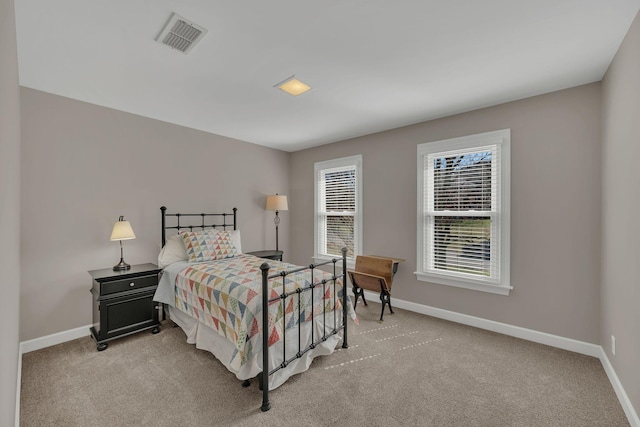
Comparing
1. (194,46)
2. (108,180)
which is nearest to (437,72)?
(194,46)

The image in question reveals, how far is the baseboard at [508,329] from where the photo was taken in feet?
8.57

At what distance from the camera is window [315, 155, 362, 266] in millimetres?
4359

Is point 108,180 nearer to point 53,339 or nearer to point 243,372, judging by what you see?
point 53,339

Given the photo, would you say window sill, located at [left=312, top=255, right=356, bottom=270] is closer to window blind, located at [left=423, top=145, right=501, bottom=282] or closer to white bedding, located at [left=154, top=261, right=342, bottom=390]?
window blind, located at [left=423, top=145, right=501, bottom=282]

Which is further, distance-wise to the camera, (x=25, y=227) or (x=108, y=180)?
(x=108, y=180)

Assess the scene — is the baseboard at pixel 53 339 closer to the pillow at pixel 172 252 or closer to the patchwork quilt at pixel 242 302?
the pillow at pixel 172 252

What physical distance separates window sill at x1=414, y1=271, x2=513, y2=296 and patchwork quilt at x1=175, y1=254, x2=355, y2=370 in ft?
4.48

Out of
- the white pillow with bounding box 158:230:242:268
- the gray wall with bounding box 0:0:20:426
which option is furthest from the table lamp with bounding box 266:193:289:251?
the gray wall with bounding box 0:0:20:426

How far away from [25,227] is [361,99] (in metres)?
3.55

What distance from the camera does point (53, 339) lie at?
279 centimetres

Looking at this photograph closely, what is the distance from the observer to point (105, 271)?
116 inches

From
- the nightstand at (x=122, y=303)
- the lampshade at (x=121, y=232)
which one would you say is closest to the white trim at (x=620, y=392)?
the nightstand at (x=122, y=303)

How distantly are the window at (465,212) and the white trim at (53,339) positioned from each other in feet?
12.9

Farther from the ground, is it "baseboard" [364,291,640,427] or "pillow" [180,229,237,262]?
"pillow" [180,229,237,262]
